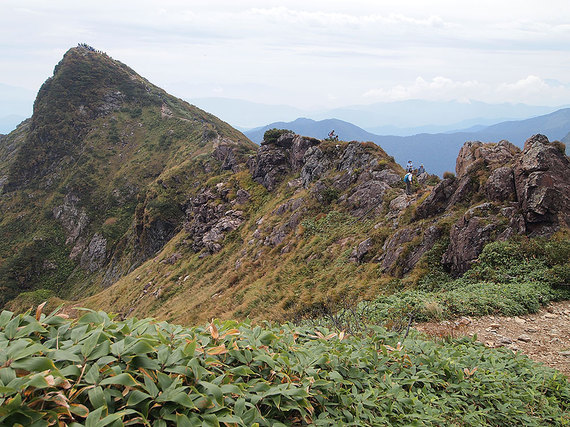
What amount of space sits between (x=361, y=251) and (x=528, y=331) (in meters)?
9.35

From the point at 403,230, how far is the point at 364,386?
12465mm

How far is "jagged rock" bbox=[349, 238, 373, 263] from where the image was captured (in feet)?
54.1

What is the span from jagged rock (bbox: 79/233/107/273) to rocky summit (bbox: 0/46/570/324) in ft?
0.90

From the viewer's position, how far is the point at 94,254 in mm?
63375

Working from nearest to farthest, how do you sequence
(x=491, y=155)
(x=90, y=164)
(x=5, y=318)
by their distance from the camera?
(x=5, y=318)
(x=491, y=155)
(x=90, y=164)

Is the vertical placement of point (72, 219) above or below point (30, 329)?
below

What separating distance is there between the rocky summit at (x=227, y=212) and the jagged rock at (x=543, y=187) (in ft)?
0.15

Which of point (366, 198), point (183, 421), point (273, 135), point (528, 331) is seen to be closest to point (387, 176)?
point (366, 198)

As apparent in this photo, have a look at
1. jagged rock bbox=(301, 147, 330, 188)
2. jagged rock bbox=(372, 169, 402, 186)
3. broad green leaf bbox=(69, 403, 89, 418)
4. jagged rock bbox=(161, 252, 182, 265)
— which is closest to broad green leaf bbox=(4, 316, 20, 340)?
broad green leaf bbox=(69, 403, 89, 418)

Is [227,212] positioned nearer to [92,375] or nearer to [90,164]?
[92,375]

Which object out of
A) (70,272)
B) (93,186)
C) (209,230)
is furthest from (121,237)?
(209,230)

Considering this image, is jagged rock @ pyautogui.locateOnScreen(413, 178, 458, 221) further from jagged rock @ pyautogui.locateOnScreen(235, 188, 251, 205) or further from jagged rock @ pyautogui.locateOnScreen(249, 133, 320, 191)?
jagged rock @ pyautogui.locateOnScreen(235, 188, 251, 205)

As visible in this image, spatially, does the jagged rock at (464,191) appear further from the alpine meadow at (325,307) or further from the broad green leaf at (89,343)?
the broad green leaf at (89,343)

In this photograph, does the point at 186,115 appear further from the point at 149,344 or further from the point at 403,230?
the point at 149,344
